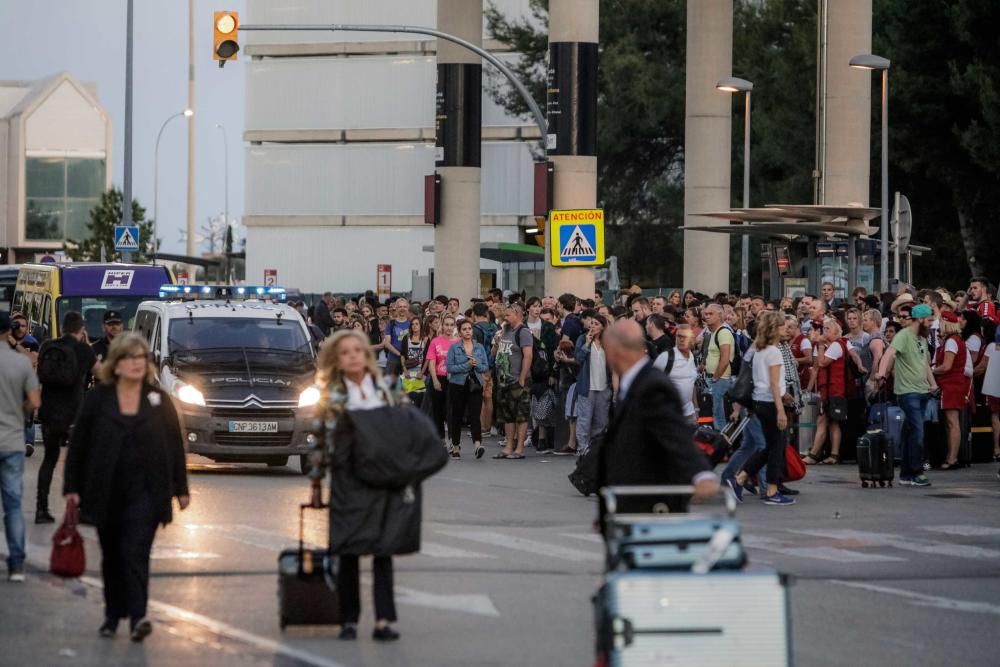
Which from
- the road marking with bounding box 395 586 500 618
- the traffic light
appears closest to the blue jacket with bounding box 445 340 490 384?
the traffic light

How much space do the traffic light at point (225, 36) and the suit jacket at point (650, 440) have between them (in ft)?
68.8

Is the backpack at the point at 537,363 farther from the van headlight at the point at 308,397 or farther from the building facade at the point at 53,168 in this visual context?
the building facade at the point at 53,168

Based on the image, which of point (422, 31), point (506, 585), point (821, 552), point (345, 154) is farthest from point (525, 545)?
point (345, 154)

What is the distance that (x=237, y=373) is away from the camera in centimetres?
2250

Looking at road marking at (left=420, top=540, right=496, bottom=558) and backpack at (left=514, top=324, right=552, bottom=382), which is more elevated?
backpack at (left=514, top=324, right=552, bottom=382)

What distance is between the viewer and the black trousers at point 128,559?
10859 millimetres

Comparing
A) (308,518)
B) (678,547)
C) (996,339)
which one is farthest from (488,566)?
(996,339)

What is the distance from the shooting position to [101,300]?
2984cm

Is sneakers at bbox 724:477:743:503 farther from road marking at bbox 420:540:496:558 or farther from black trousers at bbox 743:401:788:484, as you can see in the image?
road marking at bbox 420:540:496:558

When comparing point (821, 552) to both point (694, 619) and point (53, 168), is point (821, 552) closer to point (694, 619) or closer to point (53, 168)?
point (694, 619)

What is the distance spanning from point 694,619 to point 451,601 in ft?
15.5

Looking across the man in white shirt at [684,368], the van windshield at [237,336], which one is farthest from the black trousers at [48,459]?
the man in white shirt at [684,368]

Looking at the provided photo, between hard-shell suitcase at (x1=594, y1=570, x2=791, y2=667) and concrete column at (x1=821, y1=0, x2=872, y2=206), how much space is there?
3493 cm

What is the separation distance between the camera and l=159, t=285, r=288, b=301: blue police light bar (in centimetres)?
2540
